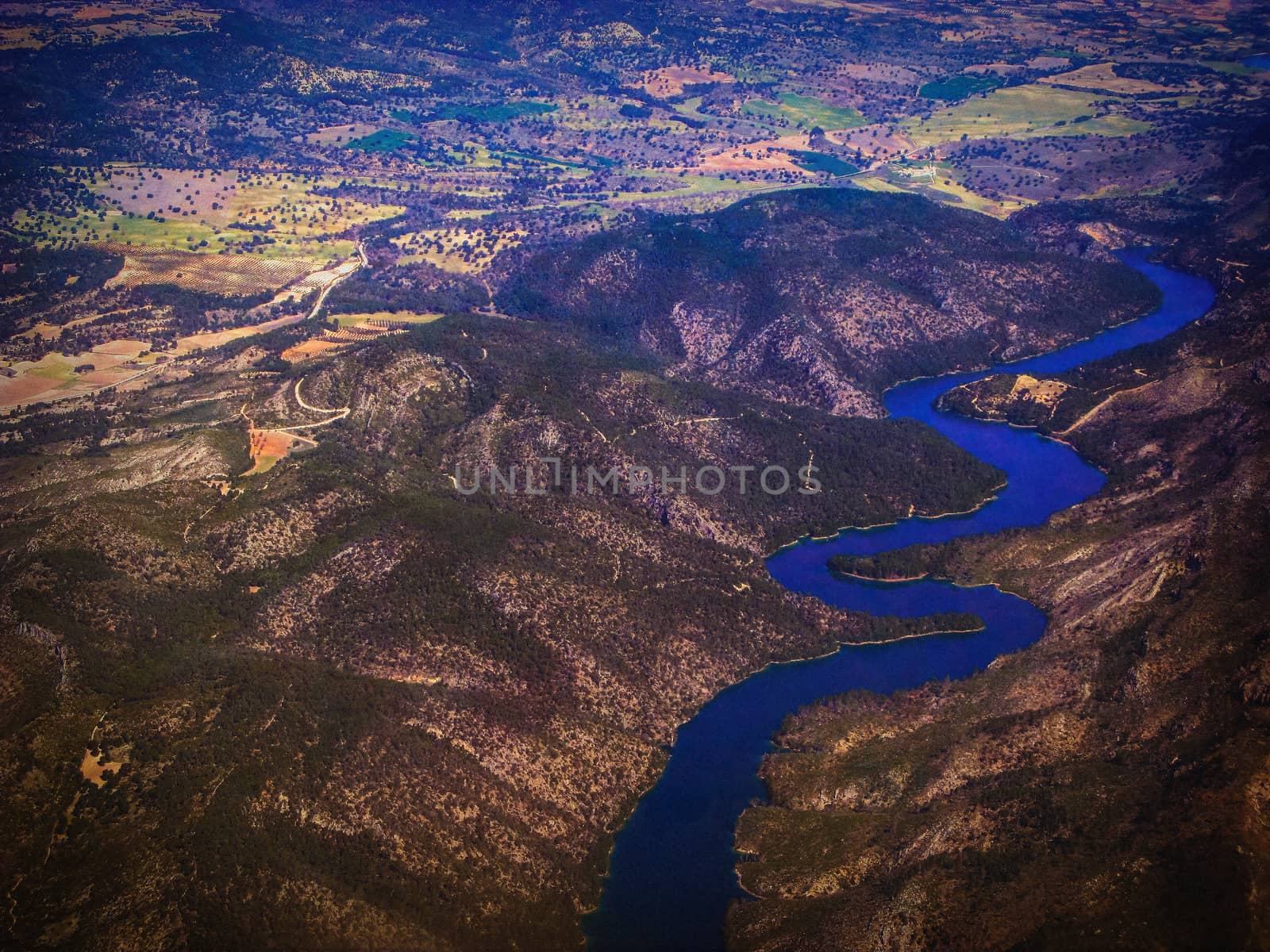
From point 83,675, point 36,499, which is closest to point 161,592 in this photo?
point 83,675

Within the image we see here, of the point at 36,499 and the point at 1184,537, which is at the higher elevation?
the point at 1184,537

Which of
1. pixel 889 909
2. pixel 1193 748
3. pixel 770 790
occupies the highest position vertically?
pixel 1193 748

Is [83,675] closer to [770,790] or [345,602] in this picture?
[345,602]

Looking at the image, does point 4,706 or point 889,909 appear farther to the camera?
point 4,706

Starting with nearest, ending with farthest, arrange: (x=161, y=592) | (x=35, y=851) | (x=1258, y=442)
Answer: (x=35, y=851) < (x=161, y=592) < (x=1258, y=442)

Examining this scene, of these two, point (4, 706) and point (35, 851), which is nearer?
point (35, 851)

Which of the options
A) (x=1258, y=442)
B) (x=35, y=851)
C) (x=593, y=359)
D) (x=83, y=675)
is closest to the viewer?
(x=35, y=851)

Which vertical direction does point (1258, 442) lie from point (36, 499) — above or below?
above

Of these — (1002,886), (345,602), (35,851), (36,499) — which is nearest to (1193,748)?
(1002,886)

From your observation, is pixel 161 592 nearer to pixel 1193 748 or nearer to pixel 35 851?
pixel 35 851
